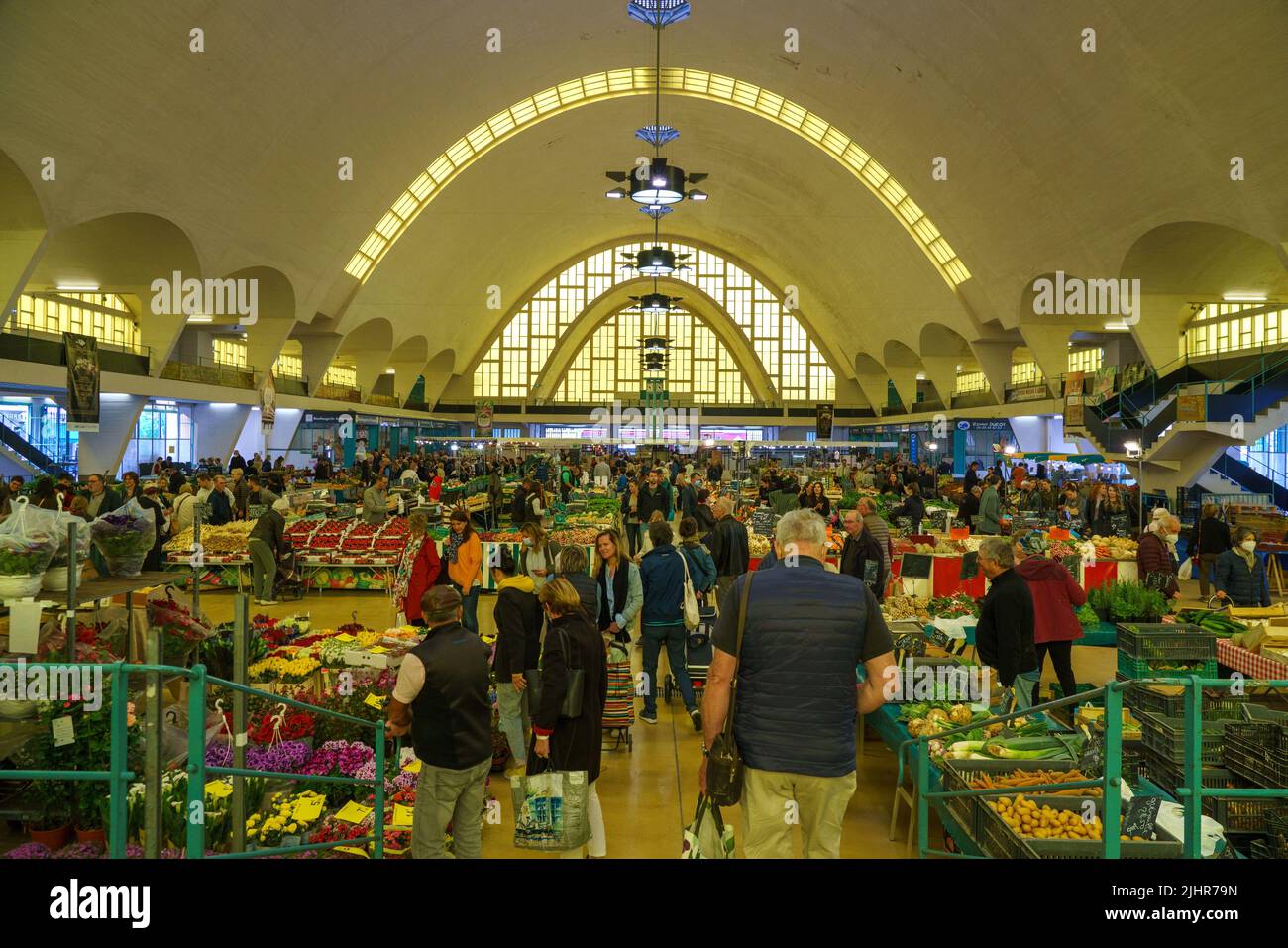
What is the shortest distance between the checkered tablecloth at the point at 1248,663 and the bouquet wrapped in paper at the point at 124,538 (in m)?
6.95

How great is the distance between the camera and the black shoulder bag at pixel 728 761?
2830mm

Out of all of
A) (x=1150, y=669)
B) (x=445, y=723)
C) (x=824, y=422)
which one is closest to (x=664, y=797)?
(x=445, y=723)

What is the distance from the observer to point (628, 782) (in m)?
5.33

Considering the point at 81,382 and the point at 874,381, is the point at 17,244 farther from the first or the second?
the point at 874,381

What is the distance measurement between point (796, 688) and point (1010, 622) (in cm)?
279

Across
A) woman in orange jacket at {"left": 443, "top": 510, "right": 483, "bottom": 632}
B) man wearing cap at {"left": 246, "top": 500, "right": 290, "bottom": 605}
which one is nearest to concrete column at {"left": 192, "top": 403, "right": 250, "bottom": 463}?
man wearing cap at {"left": 246, "top": 500, "right": 290, "bottom": 605}

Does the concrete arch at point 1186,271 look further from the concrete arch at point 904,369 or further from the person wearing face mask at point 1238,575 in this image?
the concrete arch at point 904,369

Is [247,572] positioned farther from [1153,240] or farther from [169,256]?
[1153,240]

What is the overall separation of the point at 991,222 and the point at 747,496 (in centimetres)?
1158

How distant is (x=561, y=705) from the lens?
411 centimetres

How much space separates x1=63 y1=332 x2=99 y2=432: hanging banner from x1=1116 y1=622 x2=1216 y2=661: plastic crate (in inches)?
625

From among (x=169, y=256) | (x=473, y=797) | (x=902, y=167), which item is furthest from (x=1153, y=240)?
(x=169, y=256)
